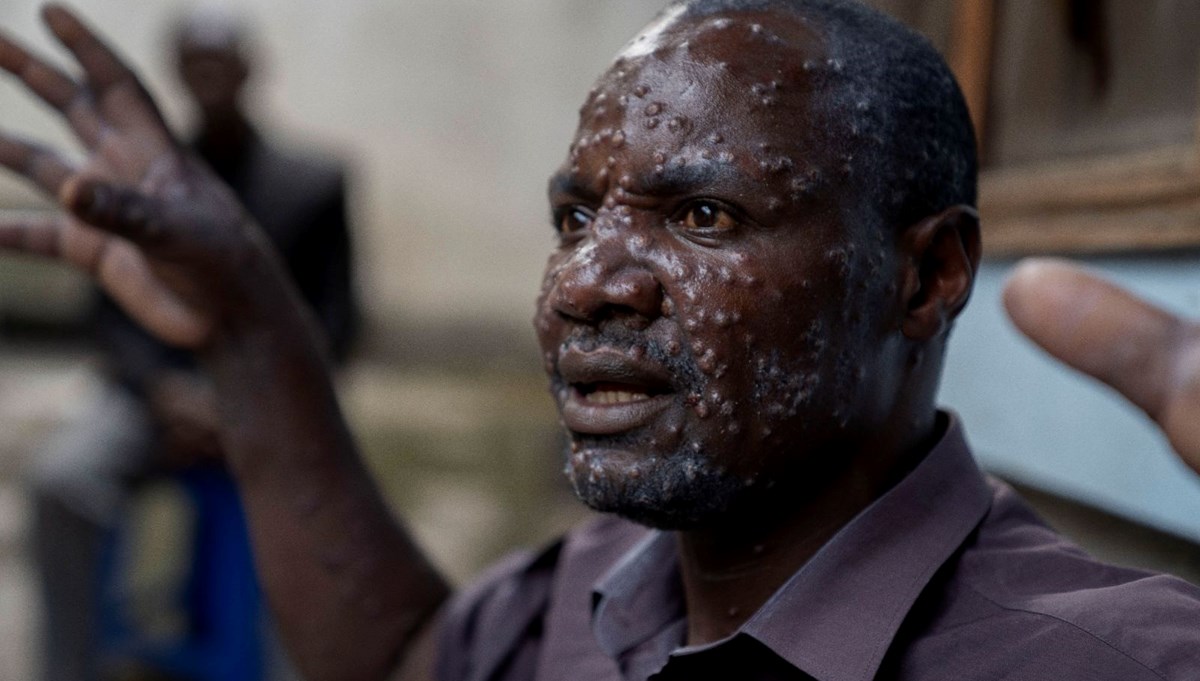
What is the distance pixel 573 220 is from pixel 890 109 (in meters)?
0.40

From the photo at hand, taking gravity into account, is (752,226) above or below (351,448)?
above

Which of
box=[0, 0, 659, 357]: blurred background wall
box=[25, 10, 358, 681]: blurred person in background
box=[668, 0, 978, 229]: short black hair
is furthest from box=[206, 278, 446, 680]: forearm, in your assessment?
box=[0, 0, 659, 357]: blurred background wall

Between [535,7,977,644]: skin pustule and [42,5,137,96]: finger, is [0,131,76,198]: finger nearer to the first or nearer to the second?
[42,5,137,96]: finger

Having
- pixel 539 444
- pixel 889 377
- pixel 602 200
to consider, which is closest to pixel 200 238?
pixel 602 200

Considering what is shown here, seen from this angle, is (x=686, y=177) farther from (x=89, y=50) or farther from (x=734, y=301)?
(x=89, y=50)

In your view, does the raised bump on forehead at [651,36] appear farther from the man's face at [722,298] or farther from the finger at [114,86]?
the finger at [114,86]

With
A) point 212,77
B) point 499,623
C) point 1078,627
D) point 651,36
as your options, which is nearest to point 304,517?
point 499,623

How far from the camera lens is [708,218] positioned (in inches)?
52.1

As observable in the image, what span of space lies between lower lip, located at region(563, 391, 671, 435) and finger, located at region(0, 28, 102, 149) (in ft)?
3.00

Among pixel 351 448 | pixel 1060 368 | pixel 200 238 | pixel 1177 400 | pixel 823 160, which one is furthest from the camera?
pixel 1060 368

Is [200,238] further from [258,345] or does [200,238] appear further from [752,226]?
[752,226]

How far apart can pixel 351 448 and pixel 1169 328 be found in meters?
1.17

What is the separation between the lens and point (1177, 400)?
1.07 m

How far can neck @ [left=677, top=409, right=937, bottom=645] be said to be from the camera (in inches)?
53.7
